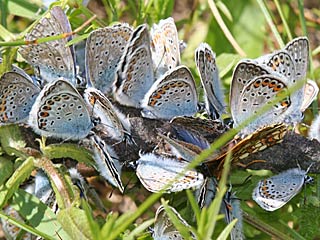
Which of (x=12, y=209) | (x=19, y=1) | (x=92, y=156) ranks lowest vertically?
(x=12, y=209)

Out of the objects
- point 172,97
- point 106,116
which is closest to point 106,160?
point 106,116

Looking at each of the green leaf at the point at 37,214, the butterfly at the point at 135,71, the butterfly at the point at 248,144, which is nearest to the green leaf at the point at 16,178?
the green leaf at the point at 37,214

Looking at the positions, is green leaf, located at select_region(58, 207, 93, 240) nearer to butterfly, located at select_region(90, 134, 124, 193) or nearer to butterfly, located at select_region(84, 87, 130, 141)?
butterfly, located at select_region(90, 134, 124, 193)

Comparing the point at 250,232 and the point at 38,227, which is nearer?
the point at 38,227

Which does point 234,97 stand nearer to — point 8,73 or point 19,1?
point 8,73

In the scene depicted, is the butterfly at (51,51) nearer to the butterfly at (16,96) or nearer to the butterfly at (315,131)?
the butterfly at (16,96)

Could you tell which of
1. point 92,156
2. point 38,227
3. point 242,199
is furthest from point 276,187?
point 38,227
